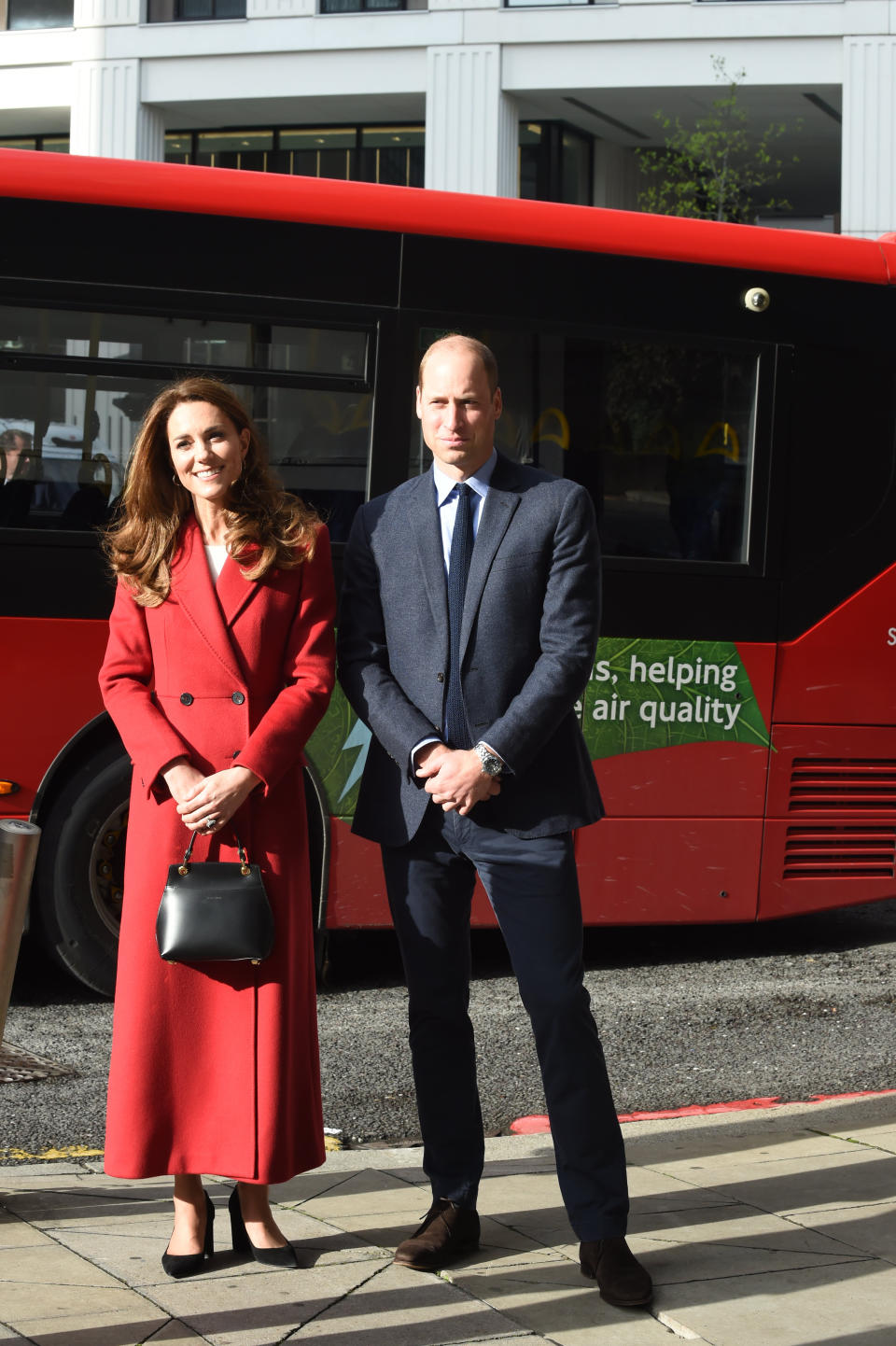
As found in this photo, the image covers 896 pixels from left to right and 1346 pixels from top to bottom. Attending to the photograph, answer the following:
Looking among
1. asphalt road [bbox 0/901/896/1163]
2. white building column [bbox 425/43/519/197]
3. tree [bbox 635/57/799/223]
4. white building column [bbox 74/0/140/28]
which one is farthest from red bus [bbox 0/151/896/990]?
white building column [bbox 74/0/140/28]

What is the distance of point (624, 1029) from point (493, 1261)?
2.60m

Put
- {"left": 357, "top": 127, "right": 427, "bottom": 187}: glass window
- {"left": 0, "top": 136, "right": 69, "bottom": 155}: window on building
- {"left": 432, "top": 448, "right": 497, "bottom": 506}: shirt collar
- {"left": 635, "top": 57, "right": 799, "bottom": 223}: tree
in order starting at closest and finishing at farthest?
1. {"left": 432, "top": 448, "right": 497, "bottom": 506}: shirt collar
2. {"left": 635, "top": 57, "right": 799, "bottom": 223}: tree
3. {"left": 357, "top": 127, "right": 427, "bottom": 187}: glass window
4. {"left": 0, "top": 136, "right": 69, "bottom": 155}: window on building

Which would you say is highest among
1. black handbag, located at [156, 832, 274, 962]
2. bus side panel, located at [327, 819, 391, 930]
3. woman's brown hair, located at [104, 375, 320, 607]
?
woman's brown hair, located at [104, 375, 320, 607]

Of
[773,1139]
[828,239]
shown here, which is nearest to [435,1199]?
[773,1139]

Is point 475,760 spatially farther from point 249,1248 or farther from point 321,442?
point 321,442

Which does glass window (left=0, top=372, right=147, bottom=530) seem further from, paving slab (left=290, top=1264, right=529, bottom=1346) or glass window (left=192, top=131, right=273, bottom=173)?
glass window (left=192, top=131, right=273, bottom=173)

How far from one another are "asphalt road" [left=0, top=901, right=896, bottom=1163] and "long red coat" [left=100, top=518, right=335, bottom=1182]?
1.34m

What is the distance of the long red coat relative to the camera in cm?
346

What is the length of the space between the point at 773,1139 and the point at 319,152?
21.3 m

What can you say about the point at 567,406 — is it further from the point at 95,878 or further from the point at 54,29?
the point at 54,29

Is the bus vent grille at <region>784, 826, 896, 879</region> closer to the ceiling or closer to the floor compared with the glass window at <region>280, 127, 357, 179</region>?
closer to the floor

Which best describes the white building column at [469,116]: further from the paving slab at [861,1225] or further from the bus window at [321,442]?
the paving slab at [861,1225]

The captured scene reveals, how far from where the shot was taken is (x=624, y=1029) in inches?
241

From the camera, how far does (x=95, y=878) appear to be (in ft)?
21.2
